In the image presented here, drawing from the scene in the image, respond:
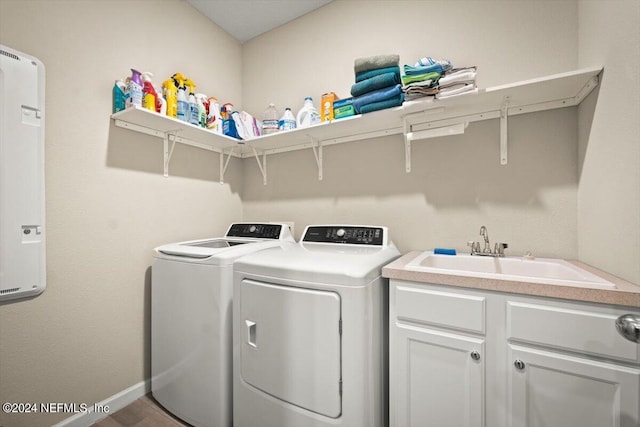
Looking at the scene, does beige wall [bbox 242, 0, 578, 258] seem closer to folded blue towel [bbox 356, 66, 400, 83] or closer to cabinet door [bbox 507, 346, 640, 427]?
folded blue towel [bbox 356, 66, 400, 83]

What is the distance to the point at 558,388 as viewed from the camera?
99cm

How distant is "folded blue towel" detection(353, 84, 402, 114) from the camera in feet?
5.38

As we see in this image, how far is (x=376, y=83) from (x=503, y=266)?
1.33m

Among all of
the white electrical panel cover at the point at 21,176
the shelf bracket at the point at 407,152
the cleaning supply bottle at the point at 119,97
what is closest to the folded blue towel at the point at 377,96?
the shelf bracket at the point at 407,152

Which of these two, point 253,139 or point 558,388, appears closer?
point 558,388

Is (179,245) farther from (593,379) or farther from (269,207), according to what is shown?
(593,379)

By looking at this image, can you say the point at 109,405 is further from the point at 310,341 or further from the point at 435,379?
the point at 435,379

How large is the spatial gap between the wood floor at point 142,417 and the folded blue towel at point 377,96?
231 centimetres

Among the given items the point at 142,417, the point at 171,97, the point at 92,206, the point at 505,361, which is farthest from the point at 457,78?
the point at 142,417

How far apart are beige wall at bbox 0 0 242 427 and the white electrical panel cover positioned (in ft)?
0.23

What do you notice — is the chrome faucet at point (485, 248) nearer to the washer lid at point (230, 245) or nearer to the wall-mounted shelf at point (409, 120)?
→ the wall-mounted shelf at point (409, 120)

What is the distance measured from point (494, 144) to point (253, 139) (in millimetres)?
1788

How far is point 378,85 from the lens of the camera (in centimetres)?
167

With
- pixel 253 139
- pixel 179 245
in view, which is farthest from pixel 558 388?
pixel 253 139
